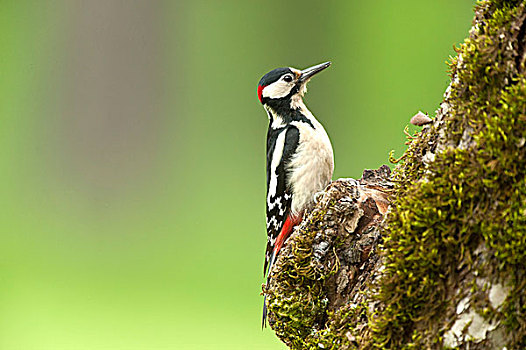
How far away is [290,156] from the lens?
1974mm

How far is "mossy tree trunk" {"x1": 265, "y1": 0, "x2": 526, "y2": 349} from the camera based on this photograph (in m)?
0.81

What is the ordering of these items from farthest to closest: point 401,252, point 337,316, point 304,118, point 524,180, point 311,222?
point 304,118
point 311,222
point 337,316
point 401,252
point 524,180

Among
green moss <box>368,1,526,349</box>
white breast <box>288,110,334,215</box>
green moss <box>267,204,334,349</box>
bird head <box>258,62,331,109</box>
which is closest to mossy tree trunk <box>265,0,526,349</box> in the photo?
green moss <box>368,1,526,349</box>

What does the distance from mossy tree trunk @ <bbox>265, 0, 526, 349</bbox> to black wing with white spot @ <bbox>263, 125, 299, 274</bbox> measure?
0.88 meters

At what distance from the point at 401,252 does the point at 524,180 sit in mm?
234

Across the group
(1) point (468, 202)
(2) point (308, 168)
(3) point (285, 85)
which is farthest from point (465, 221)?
(3) point (285, 85)

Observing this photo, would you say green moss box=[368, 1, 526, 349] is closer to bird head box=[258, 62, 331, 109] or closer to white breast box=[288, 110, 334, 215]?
white breast box=[288, 110, 334, 215]

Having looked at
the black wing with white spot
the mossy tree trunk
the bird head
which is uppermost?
the bird head

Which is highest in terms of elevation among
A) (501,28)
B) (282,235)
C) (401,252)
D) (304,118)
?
(304,118)

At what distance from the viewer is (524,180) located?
80cm

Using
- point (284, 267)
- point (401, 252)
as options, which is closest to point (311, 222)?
point (284, 267)

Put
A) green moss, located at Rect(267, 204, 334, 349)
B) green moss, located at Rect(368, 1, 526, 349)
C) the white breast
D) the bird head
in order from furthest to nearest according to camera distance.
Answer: the bird head, the white breast, green moss, located at Rect(267, 204, 334, 349), green moss, located at Rect(368, 1, 526, 349)

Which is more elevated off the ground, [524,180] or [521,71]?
[521,71]

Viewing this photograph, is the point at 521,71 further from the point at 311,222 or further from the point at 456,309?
the point at 311,222
